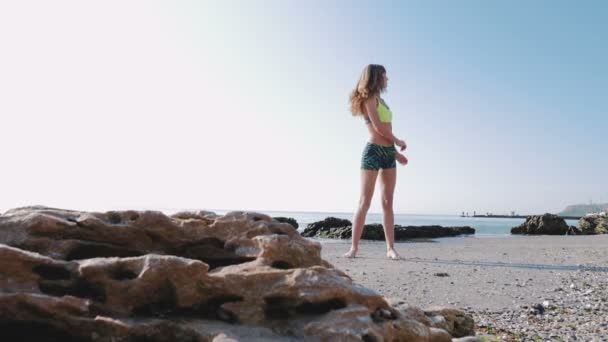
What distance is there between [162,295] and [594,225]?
3487 cm

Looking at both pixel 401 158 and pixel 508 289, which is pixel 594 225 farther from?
pixel 508 289

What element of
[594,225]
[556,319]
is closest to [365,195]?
[556,319]

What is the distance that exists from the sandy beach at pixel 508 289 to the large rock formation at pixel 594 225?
76.4 feet

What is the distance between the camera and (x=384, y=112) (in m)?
8.39

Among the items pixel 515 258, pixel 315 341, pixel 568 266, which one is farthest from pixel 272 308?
pixel 515 258

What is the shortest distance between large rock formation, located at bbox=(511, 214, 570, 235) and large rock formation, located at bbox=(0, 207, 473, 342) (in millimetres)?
32290

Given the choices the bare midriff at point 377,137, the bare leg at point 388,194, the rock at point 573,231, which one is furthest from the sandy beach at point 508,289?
the rock at point 573,231

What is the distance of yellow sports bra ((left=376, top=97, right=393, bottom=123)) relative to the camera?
8322mm

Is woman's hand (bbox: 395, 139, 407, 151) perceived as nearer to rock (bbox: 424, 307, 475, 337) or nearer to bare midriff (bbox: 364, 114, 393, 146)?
bare midriff (bbox: 364, 114, 393, 146)

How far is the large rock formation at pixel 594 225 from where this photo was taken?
2905cm

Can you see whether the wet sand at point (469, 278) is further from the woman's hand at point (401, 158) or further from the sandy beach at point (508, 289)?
the woman's hand at point (401, 158)

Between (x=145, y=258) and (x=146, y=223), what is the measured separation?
30.5 inches

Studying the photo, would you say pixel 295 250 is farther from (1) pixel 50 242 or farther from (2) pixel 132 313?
(1) pixel 50 242

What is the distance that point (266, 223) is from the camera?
12.3 feet
